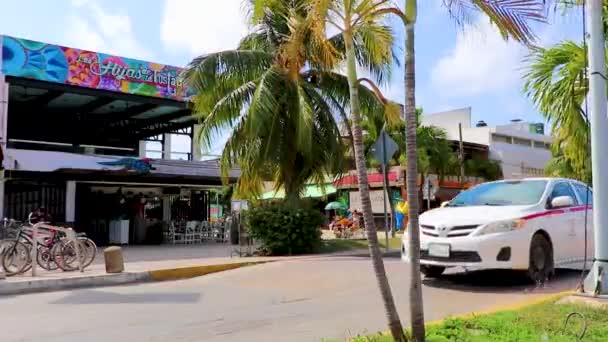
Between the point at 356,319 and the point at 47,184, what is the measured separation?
57.4ft

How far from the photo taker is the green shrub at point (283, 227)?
16.3 meters

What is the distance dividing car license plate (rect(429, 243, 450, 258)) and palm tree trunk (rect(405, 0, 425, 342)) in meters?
4.14

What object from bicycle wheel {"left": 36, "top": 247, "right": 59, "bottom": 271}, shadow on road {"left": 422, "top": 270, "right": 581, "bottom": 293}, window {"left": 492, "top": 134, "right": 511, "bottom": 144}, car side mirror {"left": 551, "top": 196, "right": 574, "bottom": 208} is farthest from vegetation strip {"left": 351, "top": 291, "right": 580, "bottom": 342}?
window {"left": 492, "top": 134, "right": 511, "bottom": 144}

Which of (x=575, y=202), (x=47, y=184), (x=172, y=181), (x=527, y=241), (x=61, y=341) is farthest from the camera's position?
(x=172, y=181)

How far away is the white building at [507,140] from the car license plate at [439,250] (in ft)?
118

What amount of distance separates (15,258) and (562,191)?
1033 cm

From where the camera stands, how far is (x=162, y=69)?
79.8 feet

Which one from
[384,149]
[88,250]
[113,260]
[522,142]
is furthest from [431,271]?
[522,142]

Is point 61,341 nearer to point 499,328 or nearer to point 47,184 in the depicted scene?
point 499,328

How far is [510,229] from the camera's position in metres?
8.80

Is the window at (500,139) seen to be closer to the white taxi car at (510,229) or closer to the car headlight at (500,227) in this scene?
the white taxi car at (510,229)

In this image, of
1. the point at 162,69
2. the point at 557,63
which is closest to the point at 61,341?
the point at 557,63

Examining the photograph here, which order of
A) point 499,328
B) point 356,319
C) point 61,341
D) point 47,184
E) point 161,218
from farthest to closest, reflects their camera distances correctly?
point 161,218 → point 47,184 → point 356,319 → point 61,341 → point 499,328

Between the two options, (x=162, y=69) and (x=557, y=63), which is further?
(x=162, y=69)
